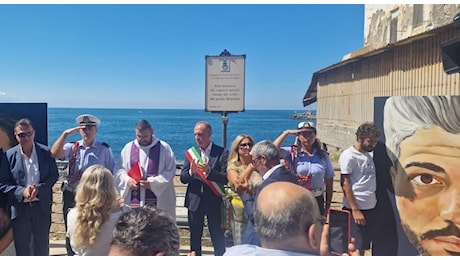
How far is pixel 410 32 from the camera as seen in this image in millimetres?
11695

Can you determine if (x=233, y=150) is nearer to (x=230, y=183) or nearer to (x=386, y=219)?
(x=230, y=183)

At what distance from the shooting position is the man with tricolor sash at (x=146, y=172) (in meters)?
4.11

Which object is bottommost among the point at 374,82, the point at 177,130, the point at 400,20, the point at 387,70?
the point at 177,130

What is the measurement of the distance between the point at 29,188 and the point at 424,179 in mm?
3821

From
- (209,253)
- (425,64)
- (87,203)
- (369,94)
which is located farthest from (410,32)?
(87,203)

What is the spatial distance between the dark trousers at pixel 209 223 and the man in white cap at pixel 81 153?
3.43ft

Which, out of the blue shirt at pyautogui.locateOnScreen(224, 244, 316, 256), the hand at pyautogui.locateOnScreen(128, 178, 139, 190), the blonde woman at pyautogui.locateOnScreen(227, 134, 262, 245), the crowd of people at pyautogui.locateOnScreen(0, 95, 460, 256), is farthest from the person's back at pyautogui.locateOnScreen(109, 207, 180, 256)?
the hand at pyautogui.locateOnScreen(128, 178, 139, 190)

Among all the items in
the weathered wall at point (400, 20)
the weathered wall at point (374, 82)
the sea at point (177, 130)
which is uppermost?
the weathered wall at point (400, 20)

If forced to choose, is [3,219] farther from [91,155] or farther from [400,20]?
[400,20]

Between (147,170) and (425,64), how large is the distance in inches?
222

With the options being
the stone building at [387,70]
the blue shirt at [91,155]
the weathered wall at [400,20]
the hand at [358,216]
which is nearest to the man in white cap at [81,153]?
the blue shirt at [91,155]

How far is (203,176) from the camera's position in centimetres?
404

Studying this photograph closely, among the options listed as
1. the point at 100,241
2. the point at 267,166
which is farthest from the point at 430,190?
the point at 100,241

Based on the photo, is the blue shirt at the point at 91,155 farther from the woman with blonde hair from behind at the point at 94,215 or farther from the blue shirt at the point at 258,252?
the blue shirt at the point at 258,252
